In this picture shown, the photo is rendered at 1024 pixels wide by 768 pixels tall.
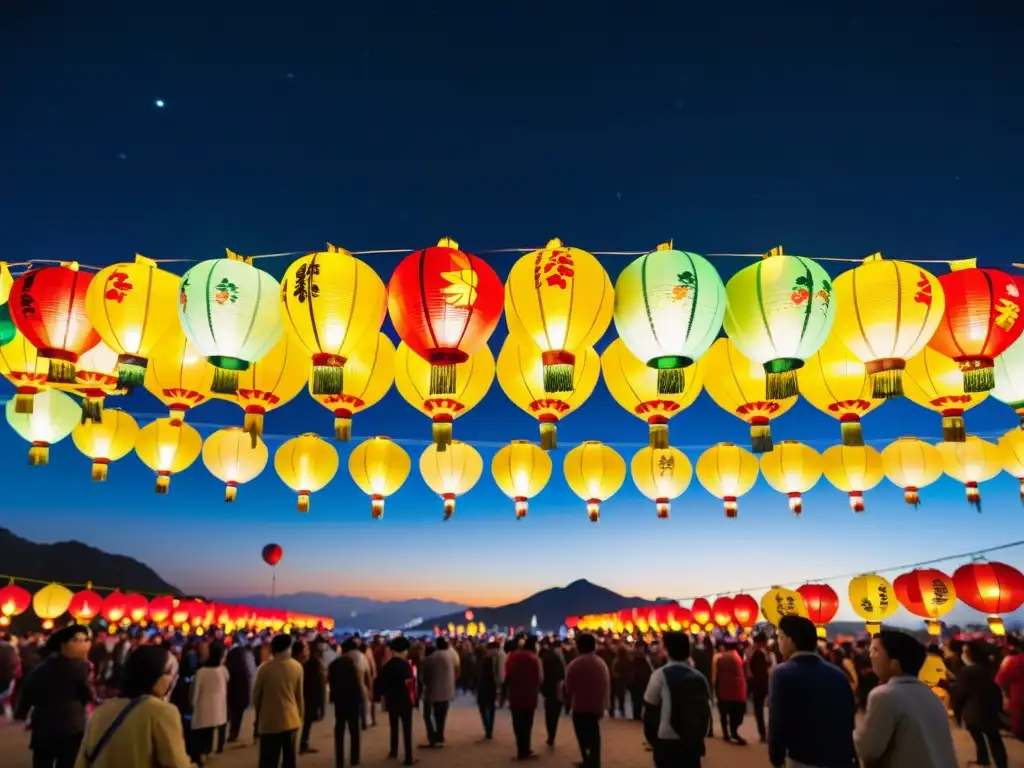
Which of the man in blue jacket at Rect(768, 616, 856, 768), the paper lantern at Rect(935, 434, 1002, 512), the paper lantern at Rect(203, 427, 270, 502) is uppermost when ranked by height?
the paper lantern at Rect(203, 427, 270, 502)

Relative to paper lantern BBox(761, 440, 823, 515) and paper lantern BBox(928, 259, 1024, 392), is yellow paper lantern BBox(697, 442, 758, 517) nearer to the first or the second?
paper lantern BBox(761, 440, 823, 515)

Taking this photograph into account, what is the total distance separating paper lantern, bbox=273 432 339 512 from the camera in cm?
864

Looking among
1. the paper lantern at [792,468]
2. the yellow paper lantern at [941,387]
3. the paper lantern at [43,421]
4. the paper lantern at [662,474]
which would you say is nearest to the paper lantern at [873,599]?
the paper lantern at [792,468]

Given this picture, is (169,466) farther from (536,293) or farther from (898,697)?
(898,697)

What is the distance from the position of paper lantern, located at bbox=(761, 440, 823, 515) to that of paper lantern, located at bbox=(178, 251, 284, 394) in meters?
5.86

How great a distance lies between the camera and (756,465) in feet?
29.8

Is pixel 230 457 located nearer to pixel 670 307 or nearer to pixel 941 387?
pixel 670 307

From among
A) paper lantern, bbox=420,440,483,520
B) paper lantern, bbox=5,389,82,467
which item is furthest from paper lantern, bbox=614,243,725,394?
paper lantern, bbox=5,389,82,467

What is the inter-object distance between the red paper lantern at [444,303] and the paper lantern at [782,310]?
2.04 metres

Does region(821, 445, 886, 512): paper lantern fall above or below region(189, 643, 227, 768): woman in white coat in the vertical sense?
above

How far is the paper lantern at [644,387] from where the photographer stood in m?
6.80

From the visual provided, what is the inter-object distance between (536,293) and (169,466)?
18.6ft

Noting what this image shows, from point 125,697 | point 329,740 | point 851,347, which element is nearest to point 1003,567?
point 851,347

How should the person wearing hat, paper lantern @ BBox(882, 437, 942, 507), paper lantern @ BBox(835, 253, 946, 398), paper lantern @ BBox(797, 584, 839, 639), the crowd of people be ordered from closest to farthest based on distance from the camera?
the crowd of people, the person wearing hat, paper lantern @ BBox(835, 253, 946, 398), paper lantern @ BBox(882, 437, 942, 507), paper lantern @ BBox(797, 584, 839, 639)
